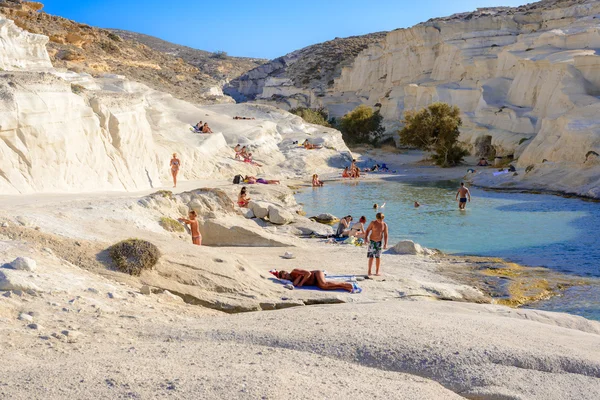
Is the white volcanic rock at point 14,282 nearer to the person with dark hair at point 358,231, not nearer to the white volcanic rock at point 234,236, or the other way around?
the white volcanic rock at point 234,236

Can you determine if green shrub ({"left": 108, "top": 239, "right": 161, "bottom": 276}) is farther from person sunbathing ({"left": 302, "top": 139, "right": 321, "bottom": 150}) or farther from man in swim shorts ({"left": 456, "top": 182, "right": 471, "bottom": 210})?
person sunbathing ({"left": 302, "top": 139, "right": 321, "bottom": 150})

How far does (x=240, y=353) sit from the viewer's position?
17.6 feet

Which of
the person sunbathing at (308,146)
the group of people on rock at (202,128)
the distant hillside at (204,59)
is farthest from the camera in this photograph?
the distant hillside at (204,59)

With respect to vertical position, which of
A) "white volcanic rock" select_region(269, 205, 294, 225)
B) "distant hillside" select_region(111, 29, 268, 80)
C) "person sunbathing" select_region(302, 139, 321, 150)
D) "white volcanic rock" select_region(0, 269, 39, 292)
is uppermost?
"distant hillside" select_region(111, 29, 268, 80)

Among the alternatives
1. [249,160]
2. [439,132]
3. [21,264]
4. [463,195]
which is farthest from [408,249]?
[439,132]

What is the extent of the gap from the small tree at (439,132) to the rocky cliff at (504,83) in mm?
2183

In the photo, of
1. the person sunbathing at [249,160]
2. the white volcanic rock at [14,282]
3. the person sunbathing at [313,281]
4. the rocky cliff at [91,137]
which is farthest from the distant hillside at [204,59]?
the white volcanic rock at [14,282]

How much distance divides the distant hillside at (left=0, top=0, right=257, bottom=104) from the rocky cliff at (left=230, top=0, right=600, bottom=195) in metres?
18.0

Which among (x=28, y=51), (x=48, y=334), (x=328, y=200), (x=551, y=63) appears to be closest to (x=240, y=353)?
(x=48, y=334)

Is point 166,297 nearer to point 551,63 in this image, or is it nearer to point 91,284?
point 91,284

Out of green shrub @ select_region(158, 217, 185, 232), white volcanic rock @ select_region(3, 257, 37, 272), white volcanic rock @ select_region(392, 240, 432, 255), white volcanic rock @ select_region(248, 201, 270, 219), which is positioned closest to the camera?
white volcanic rock @ select_region(3, 257, 37, 272)

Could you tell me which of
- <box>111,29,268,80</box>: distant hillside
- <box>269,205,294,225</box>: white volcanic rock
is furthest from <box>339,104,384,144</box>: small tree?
<box>111,29,268,80</box>: distant hillside

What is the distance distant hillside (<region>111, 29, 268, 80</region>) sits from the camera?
384 feet

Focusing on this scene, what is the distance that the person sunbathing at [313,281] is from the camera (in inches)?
356
